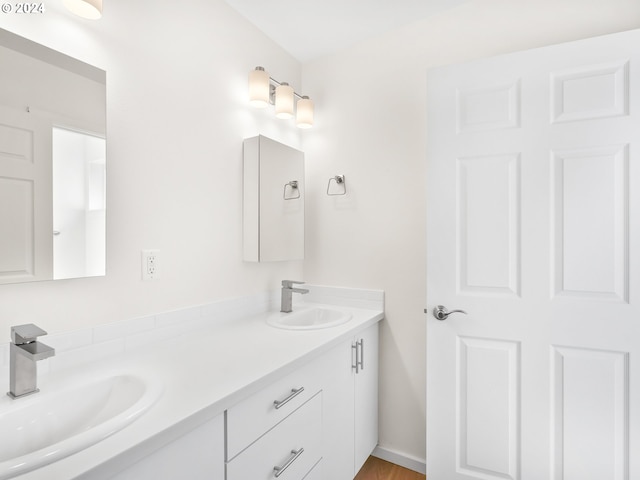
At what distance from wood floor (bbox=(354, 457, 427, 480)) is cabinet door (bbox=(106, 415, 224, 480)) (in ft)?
4.05

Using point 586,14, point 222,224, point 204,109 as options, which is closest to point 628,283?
point 586,14

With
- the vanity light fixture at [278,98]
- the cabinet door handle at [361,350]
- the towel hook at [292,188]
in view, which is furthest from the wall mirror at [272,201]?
the cabinet door handle at [361,350]

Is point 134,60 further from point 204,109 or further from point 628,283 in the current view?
point 628,283

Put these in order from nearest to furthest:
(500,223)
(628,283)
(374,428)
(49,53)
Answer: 1. (49,53)
2. (628,283)
3. (500,223)
4. (374,428)

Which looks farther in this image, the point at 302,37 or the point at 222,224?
the point at 302,37

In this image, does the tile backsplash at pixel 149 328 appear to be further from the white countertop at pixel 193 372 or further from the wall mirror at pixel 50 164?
the wall mirror at pixel 50 164

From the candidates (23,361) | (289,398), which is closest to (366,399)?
(289,398)

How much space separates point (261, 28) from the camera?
1.95m

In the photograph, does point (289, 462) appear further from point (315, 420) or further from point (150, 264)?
point (150, 264)

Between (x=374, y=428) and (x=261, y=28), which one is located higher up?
(x=261, y=28)

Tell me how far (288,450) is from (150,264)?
87cm

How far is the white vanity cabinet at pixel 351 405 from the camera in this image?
1.46 meters

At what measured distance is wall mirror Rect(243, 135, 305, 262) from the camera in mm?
1789

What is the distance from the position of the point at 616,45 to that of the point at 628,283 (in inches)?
35.4
